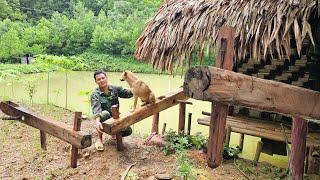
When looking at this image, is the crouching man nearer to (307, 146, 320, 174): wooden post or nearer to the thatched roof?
the thatched roof

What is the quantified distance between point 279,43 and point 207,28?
1195 millimetres

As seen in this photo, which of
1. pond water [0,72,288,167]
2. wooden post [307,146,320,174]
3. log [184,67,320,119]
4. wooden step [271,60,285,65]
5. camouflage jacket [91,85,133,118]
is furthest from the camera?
pond water [0,72,288,167]

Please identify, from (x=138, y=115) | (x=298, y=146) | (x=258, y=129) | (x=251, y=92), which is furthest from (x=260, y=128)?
(x=251, y=92)

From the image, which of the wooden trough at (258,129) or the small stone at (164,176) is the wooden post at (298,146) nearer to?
the small stone at (164,176)

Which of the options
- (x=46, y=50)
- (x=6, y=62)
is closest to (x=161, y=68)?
(x=6, y=62)

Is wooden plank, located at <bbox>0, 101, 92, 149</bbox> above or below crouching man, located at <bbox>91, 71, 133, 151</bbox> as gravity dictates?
below

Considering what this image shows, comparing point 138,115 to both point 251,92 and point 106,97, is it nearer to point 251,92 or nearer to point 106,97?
point 106,97

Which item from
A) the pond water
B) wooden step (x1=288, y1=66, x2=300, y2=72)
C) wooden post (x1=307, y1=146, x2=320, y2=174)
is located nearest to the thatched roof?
wooden step (x1=288, y1=66, x2=300, y2=72)

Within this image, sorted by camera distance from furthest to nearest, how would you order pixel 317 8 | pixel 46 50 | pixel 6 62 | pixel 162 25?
pixel 46 50
pixel 6 62
pixel 162 25
pixel 317 8

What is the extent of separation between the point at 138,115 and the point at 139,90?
13.8 inches

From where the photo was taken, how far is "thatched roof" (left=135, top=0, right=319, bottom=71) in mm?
4602

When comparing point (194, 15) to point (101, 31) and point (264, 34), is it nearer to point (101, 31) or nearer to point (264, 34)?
point (264, 34)

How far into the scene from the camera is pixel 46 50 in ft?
89.6

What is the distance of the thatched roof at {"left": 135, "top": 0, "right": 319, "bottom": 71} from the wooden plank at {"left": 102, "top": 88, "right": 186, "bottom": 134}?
50 cm
